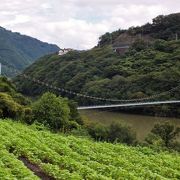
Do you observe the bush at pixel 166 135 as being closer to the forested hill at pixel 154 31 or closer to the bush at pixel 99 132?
the bush at pixel 99 132

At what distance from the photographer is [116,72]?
232ft

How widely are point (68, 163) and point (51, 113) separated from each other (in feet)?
59.3

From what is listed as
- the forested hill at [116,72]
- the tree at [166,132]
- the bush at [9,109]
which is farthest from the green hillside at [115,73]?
the bush at [9,109]

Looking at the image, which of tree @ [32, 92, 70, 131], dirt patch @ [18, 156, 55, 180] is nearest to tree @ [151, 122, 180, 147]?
tree @ [32, 92, 70, 131]

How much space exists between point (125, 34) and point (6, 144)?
87662 millimetres

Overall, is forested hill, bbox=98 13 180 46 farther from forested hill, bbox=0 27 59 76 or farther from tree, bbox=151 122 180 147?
tree, bbox=151 122 180 147

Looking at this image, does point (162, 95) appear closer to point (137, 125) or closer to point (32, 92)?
point (137, 125)

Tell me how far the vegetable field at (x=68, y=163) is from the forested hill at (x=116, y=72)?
39.5 metres

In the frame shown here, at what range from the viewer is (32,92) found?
251ft

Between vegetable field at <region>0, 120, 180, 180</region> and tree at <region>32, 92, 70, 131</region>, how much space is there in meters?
13.0

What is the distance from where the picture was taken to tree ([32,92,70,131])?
28.4 meters

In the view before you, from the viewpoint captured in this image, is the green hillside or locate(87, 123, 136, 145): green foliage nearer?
locate(87, 123, 136, 145): green foliage

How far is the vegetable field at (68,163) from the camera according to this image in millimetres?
9562

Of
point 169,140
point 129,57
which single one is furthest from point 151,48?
point 169,140
